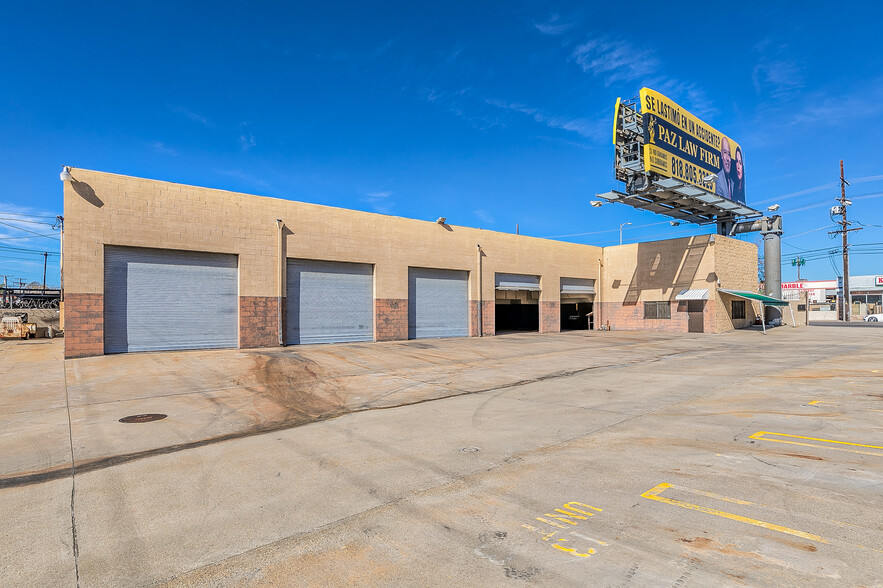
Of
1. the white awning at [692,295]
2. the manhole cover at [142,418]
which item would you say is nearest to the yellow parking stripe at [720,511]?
the manhole cover at [142,418]

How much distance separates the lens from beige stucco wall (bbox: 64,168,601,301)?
16156mm

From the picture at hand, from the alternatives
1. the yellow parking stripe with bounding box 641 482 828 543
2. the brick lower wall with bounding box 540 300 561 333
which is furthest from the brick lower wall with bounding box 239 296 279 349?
the brick lower wall with bounding box 540 300 561 333

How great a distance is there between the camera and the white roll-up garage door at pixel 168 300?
659 inches

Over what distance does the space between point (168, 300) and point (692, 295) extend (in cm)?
3076

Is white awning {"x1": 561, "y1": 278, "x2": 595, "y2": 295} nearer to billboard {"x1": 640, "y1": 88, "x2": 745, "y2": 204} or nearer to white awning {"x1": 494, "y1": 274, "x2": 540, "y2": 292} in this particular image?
white awning {"x1": 494, "y1": 274, "x2": 540, "y2": 292}

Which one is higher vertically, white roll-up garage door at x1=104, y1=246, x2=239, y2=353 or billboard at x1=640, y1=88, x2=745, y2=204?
billboard at x1=640, y1=88, x2=745, y2=204

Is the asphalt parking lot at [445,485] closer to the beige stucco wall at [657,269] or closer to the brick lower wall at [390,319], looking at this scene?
the brick lower wall at [390,319]

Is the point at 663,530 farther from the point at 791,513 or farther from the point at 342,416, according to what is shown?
the point at 342,416

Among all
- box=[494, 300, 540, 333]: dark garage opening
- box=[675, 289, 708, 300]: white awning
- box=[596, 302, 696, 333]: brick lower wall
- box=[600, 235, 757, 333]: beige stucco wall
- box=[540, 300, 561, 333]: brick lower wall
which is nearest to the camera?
box=[675, 289, 708, 300]: white awning

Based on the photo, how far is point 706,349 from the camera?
20672mm

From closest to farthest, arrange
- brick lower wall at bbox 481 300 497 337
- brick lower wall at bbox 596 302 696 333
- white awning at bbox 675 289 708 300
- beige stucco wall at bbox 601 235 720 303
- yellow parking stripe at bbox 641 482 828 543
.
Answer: yellow parking stripe at bbox 641 482 828 543 < brick lower wall at bbox 481 300 497 337 < white awning at bbox 675 289 708 300 < beige stucco wall at bbox 601 235 720 303 < brick lower wall at bbox 596 302 696 333

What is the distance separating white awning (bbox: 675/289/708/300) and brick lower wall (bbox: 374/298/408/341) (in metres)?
20.0

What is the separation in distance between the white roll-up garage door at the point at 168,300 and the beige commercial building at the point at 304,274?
0.13ft

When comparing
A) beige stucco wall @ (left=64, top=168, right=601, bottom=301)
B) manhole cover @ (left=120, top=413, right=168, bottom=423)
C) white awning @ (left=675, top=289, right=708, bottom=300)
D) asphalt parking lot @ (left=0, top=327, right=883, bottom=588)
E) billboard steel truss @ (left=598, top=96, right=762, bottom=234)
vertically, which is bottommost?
manhole cover @ (left=120, top=413, right=168, bottom=423)
